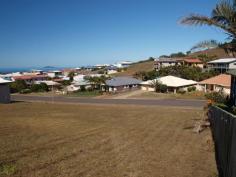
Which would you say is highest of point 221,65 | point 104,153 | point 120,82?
point 221,65

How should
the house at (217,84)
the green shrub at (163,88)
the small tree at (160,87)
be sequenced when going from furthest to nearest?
1. the small tree at (160,87)
2. the green shrub at (163,88)
3. the house at (217,84)

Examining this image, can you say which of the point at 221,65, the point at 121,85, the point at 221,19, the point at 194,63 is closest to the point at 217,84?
the point at 121,85

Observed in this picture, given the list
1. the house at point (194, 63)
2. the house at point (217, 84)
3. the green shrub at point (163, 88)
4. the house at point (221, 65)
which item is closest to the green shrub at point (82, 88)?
the green shrub at point (163, 88)

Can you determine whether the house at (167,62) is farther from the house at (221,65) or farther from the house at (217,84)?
the house at (217,84)

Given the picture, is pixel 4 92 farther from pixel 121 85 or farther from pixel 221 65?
pixel 221 65

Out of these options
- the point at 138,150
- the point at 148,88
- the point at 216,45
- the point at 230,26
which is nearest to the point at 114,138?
the point at 138,150

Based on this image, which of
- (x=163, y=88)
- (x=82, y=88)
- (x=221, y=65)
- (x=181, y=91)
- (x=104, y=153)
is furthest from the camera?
(x=221, y=65)

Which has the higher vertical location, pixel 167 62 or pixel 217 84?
pixel 167 62

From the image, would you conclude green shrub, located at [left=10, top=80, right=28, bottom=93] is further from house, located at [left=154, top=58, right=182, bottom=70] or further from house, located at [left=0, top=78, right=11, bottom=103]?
house, located at [left=154, top=58, right=182, bottom=70]

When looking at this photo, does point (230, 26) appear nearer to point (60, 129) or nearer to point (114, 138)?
point (114, 138)

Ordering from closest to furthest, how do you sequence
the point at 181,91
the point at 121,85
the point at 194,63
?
1. the point at 181,91
2. the point at 121,85
3. the point at 194,63

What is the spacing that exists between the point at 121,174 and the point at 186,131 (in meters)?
7.90

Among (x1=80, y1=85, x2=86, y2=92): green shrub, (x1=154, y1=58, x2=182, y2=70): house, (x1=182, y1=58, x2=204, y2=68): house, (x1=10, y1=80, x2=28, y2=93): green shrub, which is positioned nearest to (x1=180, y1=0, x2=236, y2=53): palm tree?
(x1=80, y1=85, x2=86, y2=92): green shrub

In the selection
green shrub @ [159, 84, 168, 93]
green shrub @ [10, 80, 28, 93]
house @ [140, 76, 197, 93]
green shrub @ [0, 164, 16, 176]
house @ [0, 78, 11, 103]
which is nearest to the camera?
green shrub @ [0, 164, 16, 176]
